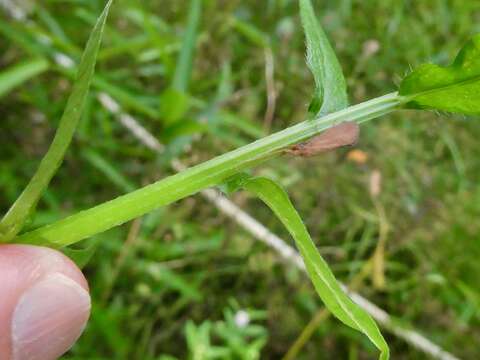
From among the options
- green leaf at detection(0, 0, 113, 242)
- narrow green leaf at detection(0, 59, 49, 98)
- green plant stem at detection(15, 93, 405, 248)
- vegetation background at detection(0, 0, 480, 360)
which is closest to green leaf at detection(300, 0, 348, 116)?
green plant stem at detection(15, 93, 405, 248)

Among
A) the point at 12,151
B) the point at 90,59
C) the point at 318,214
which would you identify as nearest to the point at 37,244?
the point at 90,59

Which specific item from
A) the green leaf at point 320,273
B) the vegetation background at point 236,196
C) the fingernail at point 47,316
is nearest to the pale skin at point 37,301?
the fingernail at point 47,316

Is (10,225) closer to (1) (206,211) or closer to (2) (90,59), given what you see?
(2) (90,59)

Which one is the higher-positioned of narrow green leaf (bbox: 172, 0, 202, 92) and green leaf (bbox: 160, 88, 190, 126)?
narrow green leaf (bbox: 172, 0, 202, 92)

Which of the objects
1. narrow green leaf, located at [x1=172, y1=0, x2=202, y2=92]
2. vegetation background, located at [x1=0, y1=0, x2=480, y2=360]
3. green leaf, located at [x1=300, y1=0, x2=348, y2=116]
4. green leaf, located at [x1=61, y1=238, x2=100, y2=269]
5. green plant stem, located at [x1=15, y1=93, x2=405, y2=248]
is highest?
green leaf, located at [x1=300, y1=0, x2=348, y2=116]

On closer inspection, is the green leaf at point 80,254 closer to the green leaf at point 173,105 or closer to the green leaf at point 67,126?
the green leaf at point 67,126

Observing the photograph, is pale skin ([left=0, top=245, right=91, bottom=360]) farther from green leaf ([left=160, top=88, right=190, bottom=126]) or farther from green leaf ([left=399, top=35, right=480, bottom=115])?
green leaf ([left=160, top=88, right=190, bottom=126])

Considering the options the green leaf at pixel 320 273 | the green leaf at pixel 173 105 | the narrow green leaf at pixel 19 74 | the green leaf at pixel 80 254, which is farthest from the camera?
the green leaf at pixel 173 105
